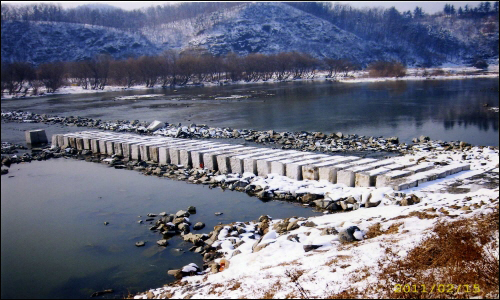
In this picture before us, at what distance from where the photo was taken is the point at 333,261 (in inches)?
238

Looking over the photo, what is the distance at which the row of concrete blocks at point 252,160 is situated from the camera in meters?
11.8

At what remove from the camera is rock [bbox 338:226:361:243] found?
24.1ft

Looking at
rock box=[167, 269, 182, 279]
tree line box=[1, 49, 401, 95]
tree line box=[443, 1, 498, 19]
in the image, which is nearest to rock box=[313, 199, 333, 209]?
rock box=[167, 269, 182, 279]

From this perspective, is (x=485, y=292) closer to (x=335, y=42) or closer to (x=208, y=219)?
(x=208, y=219)

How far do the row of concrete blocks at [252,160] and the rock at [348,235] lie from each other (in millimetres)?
3787

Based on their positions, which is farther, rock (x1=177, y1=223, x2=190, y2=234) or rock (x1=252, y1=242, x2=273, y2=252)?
rock (x1=177, y1=223, x2=190, y2=234)

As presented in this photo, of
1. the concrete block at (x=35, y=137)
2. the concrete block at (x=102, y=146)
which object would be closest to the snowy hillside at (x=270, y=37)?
the concrete block at (x=35, y=137)

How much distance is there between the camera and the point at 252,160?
13984 millimetres

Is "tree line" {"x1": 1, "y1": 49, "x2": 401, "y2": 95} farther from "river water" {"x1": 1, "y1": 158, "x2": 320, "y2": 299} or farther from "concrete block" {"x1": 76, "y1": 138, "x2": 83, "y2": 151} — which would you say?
"river water" {"x1": 1, "y1": 158, "x2": 320, "y2": 299}

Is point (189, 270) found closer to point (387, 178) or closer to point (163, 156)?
point (387, 178)

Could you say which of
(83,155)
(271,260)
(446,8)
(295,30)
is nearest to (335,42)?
(295,30)

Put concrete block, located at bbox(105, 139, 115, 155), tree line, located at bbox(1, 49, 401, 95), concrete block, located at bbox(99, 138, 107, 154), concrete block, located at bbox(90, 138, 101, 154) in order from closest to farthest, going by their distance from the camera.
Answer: concrete block, located at bbox(105, 139, 115, 155), concrete block, located at bbox(99, 138, 107, 154), concrete block, located at bbox(90, 138, 101, 154), tree line, located at bbox(1, 49, 401, 95)
